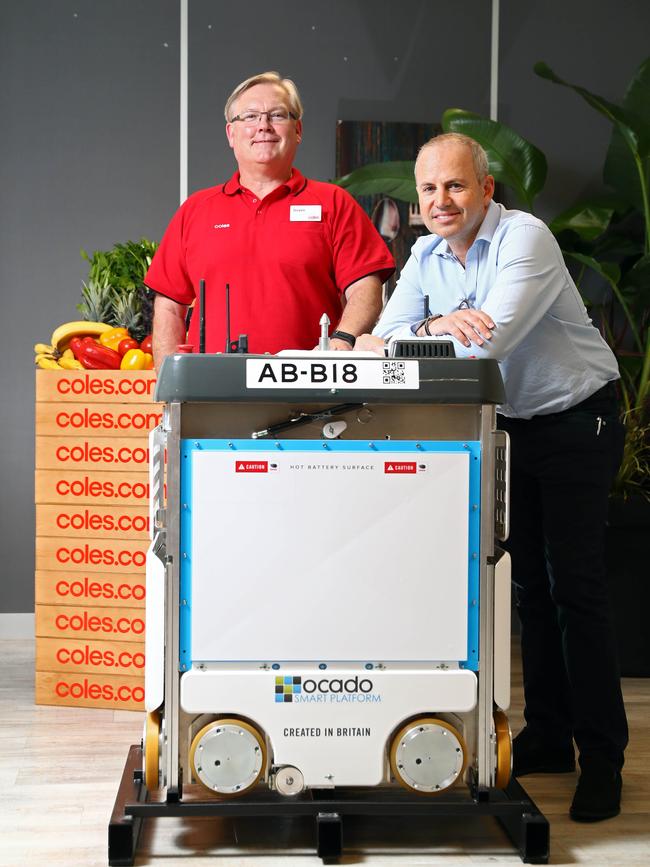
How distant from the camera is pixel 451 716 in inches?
87.5

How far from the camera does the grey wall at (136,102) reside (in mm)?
4391

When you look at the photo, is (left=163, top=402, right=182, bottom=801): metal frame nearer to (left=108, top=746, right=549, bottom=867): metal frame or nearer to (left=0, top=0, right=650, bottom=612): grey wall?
(left=108, top=746, right=549, bottom=867): metal frame

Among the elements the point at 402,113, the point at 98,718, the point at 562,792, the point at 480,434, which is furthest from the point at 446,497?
the point at 402,113

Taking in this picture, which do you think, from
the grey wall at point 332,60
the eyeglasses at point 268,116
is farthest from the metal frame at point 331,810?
the grey wall at point 332,60

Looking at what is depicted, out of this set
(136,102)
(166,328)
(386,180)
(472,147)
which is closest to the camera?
(472,147)

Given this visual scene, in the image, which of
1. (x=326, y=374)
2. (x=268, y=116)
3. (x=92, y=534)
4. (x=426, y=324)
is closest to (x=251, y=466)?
(x=326, y=374)

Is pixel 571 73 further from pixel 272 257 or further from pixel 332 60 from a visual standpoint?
pixel 272 257

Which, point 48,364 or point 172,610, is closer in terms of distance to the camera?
point 172,610

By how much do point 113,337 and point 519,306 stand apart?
1.68 meters

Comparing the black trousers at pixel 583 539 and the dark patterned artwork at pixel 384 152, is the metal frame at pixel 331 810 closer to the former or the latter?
Answer: the black trousers at pixel 583 539

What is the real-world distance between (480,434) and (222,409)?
1.71 ft

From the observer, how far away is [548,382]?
2.50 m

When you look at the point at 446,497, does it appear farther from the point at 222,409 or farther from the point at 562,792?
the point at 562,792

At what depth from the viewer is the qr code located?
213 centimetres
